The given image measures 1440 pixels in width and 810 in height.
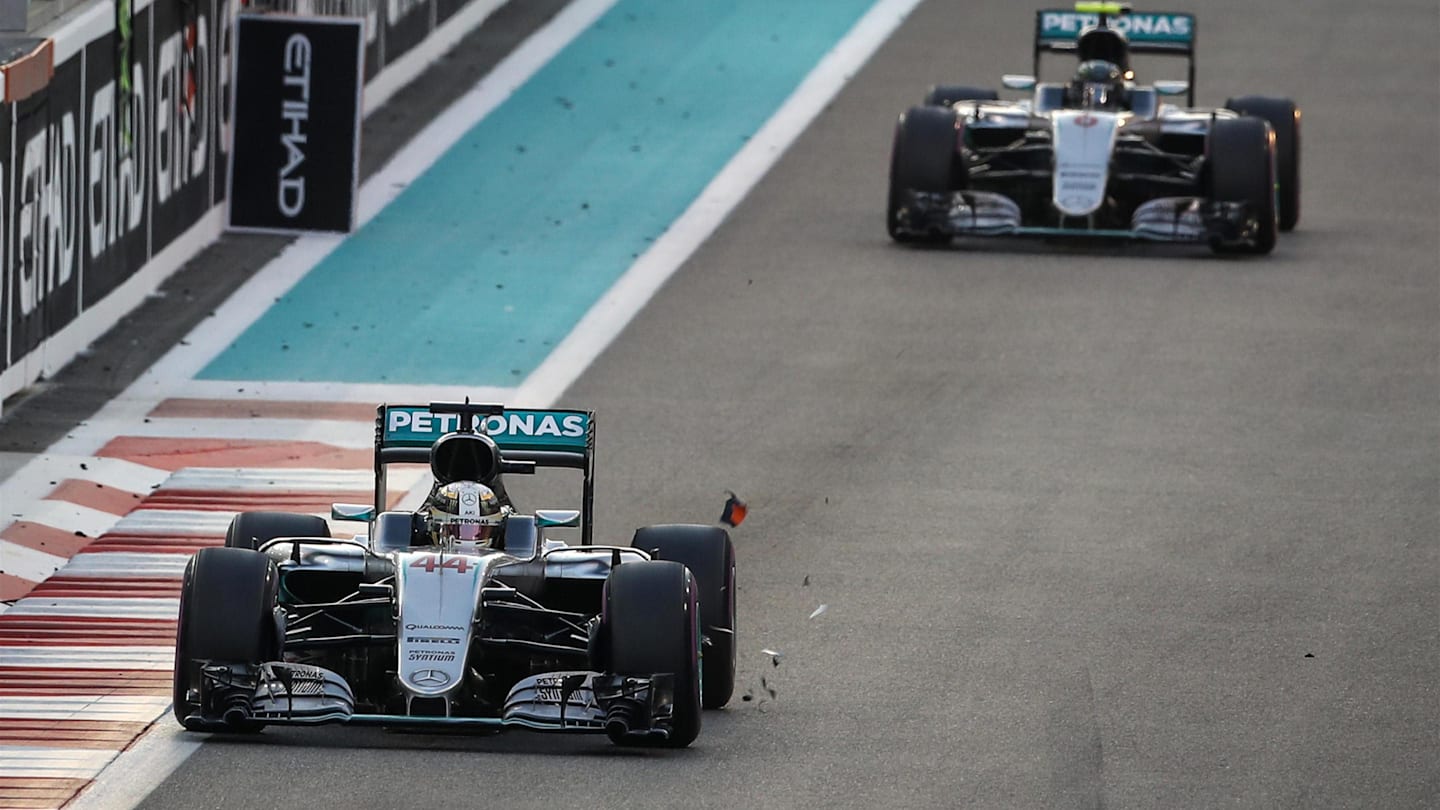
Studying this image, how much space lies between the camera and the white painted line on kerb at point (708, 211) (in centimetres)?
1856

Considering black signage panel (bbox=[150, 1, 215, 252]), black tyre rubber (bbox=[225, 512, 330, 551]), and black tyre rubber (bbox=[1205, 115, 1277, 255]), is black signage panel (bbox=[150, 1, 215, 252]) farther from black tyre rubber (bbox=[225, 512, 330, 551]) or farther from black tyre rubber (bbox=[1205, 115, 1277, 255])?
black tyre rubber (bbox=[225, 512, 330, 551])

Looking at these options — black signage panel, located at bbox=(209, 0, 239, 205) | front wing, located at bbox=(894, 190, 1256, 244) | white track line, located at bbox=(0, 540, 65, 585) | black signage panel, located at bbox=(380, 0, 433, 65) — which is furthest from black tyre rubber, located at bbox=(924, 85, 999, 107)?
white track line, located at bbox=(0, 540, 65, 585)

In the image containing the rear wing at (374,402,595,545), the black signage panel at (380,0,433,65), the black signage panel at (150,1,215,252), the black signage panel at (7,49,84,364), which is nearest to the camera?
the rear wing at (374,402,595,545)

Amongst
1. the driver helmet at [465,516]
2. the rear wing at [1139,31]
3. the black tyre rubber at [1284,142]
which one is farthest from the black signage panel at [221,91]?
the driver helmet at [465,516]

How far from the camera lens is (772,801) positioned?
32.6 ft

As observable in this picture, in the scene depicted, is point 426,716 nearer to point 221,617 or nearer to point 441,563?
point 441,563

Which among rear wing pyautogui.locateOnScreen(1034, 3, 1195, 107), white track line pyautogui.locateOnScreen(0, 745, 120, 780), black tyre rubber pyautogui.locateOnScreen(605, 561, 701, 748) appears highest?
rear wing pyautogui.locateOnScreen(1034, 3, 1195, 107)

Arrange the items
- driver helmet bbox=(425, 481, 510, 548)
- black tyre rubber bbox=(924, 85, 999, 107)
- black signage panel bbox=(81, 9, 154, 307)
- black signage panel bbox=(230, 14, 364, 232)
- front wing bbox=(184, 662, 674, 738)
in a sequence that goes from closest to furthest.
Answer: front wing bbox=(184, 662, 674, 738) → driver helmet bbox=(425, 481, 510, 548) → black signage panel bbox=(81, 9, 154, 307) → black signage panel bbox=(230, 14, 364, 232) → black tyre rubber bbox=(924, 85, 999, 107)

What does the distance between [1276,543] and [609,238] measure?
9.02 meters

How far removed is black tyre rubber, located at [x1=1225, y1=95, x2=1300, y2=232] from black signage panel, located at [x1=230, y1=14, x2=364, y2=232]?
22.2 ft

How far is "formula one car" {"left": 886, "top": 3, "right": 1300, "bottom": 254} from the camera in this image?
21.5 meters

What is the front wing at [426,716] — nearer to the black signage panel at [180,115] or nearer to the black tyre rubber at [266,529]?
the black tyre rubber at [266,529]

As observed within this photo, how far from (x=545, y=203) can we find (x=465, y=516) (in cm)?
1294

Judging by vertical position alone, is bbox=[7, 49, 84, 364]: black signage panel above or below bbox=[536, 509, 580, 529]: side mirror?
above
